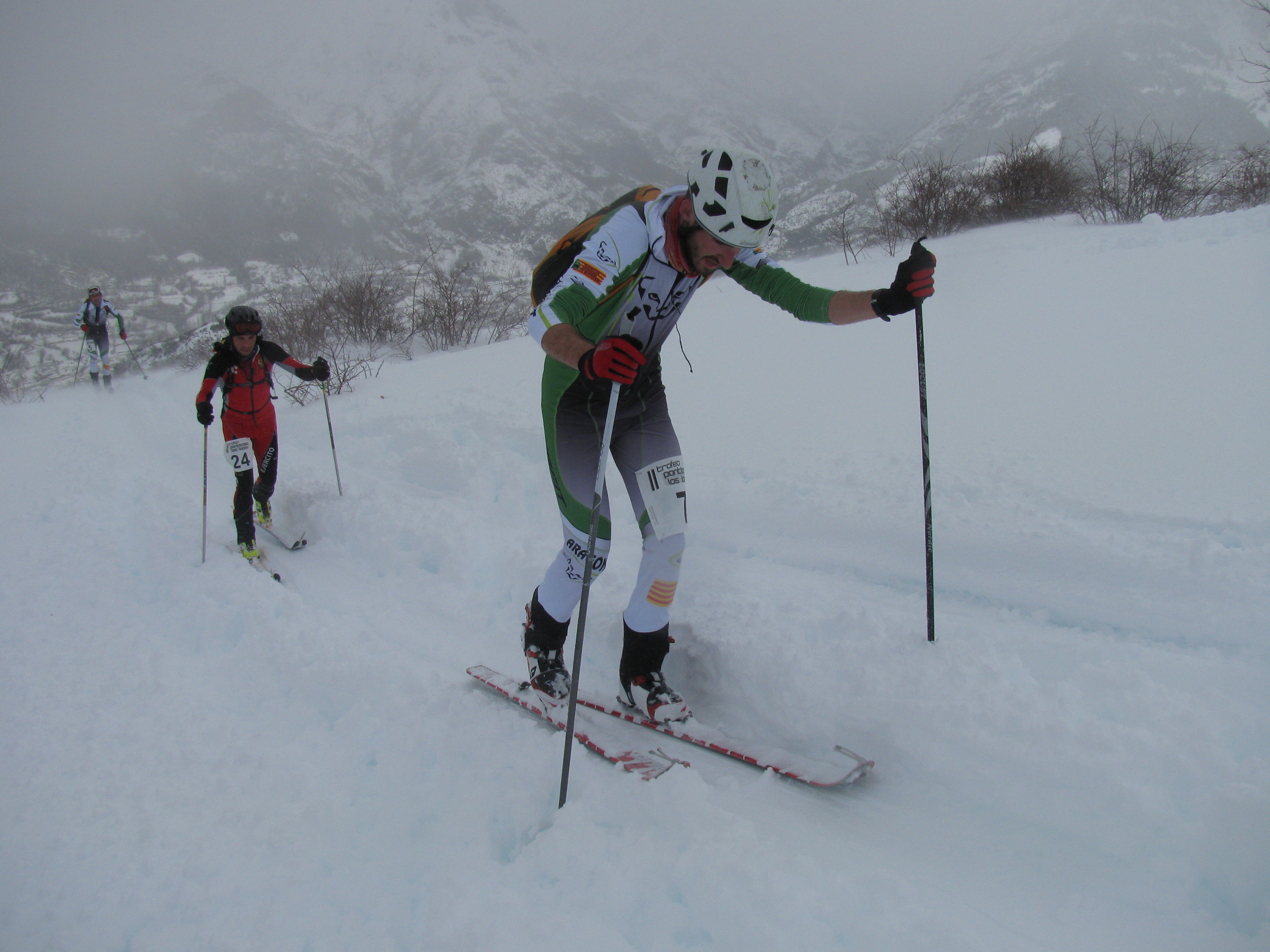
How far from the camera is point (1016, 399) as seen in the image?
442 cm

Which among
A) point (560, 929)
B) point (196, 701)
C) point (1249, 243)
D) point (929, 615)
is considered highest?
point (1249, 243)

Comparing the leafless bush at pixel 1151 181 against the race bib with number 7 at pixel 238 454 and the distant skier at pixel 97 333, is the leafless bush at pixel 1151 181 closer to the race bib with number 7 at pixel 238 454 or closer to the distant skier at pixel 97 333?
the race bib with number 7 at pixel 238 454

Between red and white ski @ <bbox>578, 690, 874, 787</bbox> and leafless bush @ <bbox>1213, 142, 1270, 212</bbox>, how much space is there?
13.1 metres

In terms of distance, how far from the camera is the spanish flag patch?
281 centimetres

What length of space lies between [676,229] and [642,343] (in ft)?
1.58

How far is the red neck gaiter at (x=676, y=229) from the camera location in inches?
92.0

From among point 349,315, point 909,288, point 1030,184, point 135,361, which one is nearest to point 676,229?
point 909,288

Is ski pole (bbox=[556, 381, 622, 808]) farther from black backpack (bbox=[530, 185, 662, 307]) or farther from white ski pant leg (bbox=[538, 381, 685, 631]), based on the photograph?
black backpack (bbox=[530, 185, 662, 307])

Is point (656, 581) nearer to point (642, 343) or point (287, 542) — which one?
point (642, 343)

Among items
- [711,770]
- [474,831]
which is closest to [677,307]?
[711,770]

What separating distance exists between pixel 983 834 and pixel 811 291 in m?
2.07

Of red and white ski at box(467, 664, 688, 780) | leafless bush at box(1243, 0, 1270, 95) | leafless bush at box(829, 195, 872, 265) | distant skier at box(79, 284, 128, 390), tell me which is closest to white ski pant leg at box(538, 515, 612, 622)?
red and white ski at box(467, 664, 688, 780)

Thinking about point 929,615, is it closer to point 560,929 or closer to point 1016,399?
point 560,929

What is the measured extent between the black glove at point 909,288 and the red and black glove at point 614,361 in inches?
42.0
